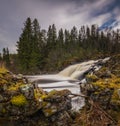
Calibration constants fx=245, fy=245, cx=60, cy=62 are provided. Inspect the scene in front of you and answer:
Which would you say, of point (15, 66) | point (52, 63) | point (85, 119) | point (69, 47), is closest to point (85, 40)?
point (69, 47)

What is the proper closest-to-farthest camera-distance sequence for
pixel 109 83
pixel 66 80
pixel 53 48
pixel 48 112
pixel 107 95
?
pixel 48 112, pixel 107 95, pixel 109 83, pixel 66 80, pixel 53 48

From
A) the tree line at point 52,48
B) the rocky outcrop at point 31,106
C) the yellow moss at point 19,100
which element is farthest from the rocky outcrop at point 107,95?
the tree line at point 52,48

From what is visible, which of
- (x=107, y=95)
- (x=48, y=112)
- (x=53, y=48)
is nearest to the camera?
(x=48, y=112)

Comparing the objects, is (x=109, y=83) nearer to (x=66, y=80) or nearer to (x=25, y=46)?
(x=66, y=80)

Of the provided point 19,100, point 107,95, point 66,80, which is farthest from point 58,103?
point 66,80

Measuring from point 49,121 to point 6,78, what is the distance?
4686 mm

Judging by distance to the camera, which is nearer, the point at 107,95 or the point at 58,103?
the point at 58,103

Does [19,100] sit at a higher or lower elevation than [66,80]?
higher

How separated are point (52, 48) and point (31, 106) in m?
68.4

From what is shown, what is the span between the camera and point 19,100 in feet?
56.9

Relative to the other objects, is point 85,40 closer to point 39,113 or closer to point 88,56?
point 88,56

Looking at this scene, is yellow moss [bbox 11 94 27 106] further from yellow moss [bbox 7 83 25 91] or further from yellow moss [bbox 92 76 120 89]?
yellow moss [bbox 92 76 120 89]

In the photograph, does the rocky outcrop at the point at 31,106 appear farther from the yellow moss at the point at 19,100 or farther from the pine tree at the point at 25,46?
the pine tree at the point at 25,46

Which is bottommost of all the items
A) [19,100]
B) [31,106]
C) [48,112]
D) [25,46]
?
[48,112]
